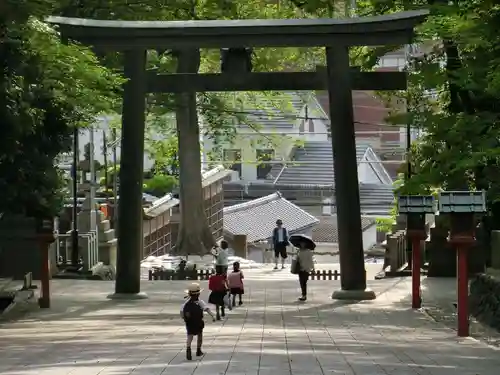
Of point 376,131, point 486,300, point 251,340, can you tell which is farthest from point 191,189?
point 376,131

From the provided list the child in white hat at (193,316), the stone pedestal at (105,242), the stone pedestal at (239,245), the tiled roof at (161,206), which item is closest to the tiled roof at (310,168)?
the tiled roof at (161,206)

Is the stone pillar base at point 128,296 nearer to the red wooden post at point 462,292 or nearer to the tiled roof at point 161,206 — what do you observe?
the red wooden post at point 462,292

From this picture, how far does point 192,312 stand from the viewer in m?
13.9

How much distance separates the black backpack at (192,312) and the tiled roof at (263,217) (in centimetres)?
3667

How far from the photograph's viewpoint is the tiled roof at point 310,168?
2269 inches

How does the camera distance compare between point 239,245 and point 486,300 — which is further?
point 239,245

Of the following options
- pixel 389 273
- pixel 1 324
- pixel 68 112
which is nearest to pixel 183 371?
pixel 1 324

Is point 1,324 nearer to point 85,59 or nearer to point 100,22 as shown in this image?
point 85,59

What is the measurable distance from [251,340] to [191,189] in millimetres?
21162

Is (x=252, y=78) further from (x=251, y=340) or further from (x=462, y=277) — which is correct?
(x=251, y=340)

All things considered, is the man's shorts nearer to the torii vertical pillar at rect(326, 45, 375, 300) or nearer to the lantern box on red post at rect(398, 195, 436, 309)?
the torii vertical pillar at rect(326, 45, 375, 300)

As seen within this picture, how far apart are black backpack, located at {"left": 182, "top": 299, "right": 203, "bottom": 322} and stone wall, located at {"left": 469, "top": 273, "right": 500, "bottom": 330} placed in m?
6.84

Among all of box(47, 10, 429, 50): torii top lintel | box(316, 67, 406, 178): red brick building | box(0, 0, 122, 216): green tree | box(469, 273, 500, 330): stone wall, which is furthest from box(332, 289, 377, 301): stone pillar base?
box(316, 67, 406, 178): red brick building

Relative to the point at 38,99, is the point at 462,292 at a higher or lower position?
lower
